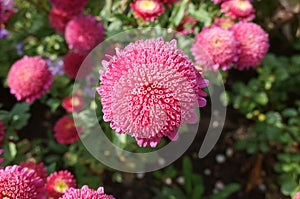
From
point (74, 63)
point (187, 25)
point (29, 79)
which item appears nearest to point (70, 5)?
point (74, 63)

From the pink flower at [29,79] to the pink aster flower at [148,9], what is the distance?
455mm

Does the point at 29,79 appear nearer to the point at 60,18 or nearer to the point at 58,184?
the point at 60,18

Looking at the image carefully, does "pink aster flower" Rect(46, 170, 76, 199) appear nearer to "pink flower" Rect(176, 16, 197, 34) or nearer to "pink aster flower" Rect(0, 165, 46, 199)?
"pink aster flower" Rect(0, 165, 46, 199)

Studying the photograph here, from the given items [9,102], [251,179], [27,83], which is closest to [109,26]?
[27,83]

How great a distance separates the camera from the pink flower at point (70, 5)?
5.97 feet

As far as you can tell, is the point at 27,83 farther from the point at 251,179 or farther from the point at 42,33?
the point at 251,179

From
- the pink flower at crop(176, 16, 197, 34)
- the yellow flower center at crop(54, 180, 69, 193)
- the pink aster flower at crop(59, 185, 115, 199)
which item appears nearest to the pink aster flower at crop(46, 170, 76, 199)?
the yellow flower center at crop(54, 180, 69, 193)

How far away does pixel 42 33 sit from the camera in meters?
2.10

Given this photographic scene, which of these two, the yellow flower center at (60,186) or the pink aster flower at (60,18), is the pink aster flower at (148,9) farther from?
the yellow flower center at (60,186)

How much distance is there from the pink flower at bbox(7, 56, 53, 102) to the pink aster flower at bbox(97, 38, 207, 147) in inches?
28.7

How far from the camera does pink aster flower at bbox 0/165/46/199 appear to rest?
3.49ft

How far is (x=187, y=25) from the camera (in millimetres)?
1736

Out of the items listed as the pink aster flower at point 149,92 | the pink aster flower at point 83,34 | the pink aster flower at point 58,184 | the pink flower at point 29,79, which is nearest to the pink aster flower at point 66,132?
the pink flower at point 29,79

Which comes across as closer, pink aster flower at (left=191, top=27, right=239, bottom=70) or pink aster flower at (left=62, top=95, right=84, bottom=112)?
pink aster flower at (left=191, top=27, right=239, bottom=70)
